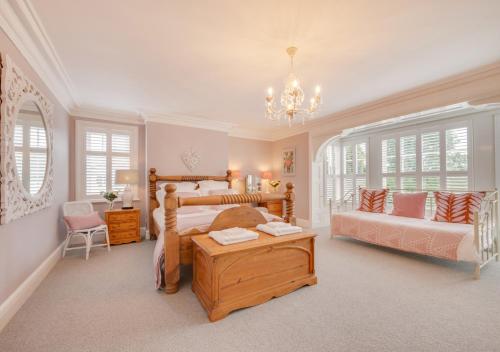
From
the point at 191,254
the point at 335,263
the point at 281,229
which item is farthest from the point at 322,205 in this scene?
the point at 191,254

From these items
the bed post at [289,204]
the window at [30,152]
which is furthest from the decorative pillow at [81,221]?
the bed post at [289,204]

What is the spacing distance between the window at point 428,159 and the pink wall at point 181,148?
13.9 feet

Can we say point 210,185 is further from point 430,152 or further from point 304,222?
point 430,152

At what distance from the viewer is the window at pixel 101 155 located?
4203 millimetres

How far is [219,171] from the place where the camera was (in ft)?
17.5

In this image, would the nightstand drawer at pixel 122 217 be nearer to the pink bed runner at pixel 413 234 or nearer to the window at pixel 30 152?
the window at pixel 30 152

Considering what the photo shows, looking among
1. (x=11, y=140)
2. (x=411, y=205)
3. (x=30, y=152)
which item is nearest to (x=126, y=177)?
(x=30, y=152)

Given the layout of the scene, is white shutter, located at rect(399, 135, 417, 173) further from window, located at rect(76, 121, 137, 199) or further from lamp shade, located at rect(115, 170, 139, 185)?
window, located at rect(76, 121, 137, 199)

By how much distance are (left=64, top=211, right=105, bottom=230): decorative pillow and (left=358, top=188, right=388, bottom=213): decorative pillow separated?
16.9ft

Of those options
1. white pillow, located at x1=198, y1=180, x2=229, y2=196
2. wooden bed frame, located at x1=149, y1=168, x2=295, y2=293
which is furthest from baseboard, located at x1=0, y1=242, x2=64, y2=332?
white pillow, located at x1=198, y1=180, x2=229, y2=196

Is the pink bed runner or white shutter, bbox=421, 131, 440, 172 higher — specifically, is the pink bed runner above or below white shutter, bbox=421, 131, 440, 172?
below

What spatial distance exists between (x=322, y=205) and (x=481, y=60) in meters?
4.08

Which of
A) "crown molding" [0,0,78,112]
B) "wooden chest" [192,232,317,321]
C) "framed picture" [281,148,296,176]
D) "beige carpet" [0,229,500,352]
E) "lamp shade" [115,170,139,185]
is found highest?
"crown molding" [0,0,78,112]

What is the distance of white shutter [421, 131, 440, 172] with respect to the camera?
4.68 metres
